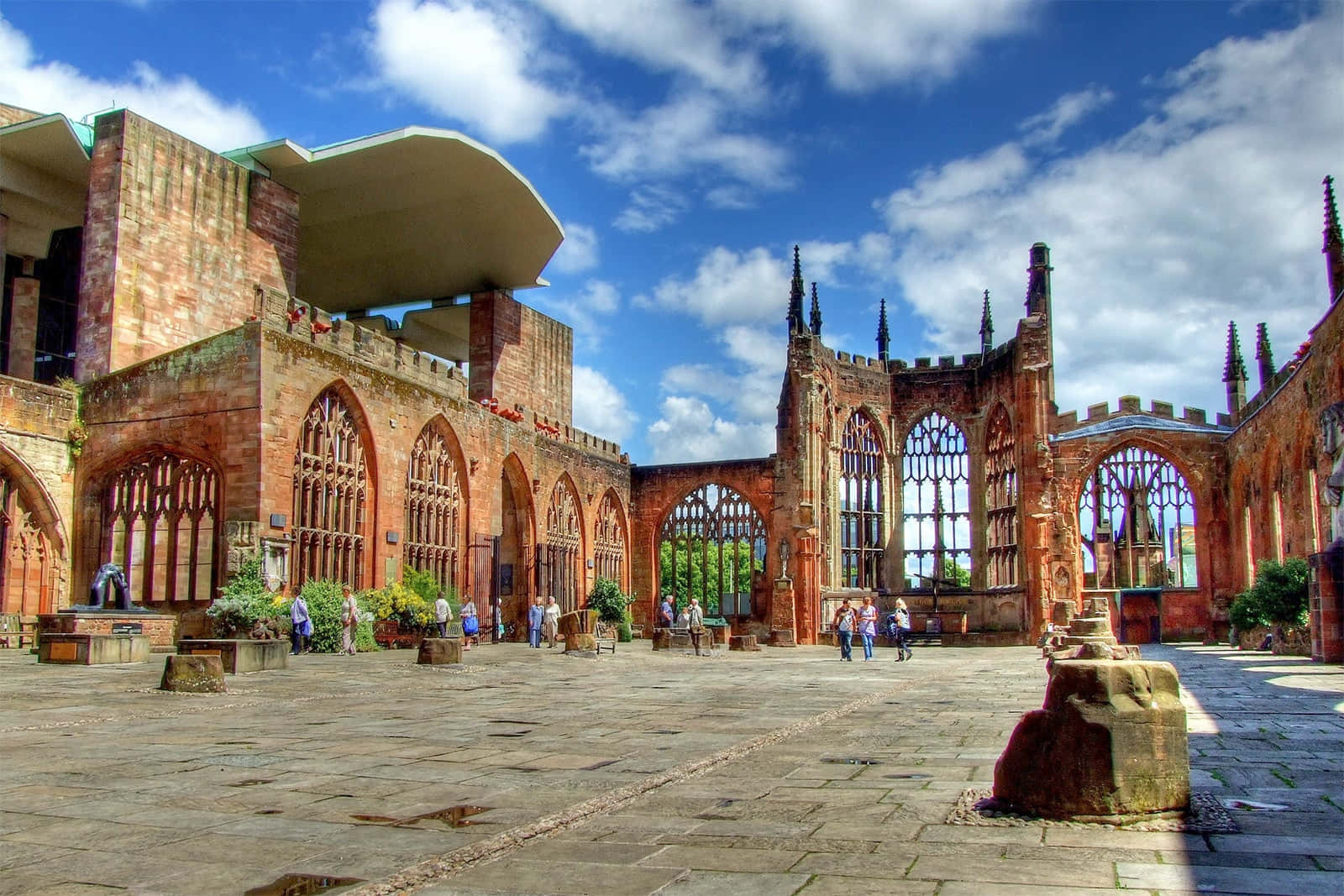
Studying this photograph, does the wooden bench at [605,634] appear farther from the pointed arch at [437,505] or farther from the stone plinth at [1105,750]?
the stone plinth at [1105,750]

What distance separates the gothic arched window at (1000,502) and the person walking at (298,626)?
2338cm

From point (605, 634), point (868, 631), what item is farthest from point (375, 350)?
point (868, 631)

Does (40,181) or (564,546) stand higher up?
(40,181)

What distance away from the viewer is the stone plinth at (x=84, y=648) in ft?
49.2

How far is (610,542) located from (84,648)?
23.3m

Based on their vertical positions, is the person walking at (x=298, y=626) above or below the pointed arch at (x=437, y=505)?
below

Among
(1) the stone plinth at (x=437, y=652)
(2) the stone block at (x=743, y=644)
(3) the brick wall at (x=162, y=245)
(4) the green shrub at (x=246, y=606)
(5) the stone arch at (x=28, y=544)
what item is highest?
(3) the brick wall at (x=162, y=245)

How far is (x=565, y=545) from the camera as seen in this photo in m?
33.6

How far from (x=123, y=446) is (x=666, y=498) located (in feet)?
67.3

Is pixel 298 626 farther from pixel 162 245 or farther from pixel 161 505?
pixel 162 245

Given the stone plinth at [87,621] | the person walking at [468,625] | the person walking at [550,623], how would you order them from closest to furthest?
1. the stone plinth at [87,621]
2. the person walking at [468,625]
3. the person walking at [550,623]

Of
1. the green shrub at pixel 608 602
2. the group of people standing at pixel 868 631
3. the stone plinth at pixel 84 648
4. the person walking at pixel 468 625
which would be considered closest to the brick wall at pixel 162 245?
the person walking at pixel 468 625

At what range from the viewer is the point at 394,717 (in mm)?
9859

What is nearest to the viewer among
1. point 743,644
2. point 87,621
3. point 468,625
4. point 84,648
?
point 84,648
